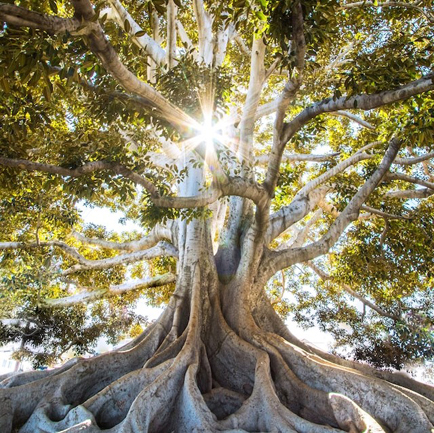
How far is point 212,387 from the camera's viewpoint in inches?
171

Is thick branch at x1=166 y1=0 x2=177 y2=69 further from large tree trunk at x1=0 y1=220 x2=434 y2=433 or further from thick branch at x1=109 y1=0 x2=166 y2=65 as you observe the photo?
large tree trunk at x1=0 y1=220 x2=434 y2=433

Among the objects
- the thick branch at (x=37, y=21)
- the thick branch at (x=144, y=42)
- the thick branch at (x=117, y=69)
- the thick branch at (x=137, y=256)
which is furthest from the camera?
the thick branch at (x=137, y=256)

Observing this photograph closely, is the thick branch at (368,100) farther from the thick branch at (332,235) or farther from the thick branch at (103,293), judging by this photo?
the thick branch at (103,293)

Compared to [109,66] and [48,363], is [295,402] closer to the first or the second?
[109,66]

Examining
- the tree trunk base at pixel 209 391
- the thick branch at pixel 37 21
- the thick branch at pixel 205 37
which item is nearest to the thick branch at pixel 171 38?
the thick branch at pixel 205 37

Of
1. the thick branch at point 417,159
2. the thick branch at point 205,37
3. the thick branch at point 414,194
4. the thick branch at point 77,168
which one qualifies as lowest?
the thick branch at point 77,168

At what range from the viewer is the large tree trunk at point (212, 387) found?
3.29 metres

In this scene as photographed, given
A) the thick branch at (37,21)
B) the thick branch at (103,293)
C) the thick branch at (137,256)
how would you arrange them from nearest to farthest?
the thick branch at (37,21) → the thick branch at (137,256) → the thick branch at (103,293)

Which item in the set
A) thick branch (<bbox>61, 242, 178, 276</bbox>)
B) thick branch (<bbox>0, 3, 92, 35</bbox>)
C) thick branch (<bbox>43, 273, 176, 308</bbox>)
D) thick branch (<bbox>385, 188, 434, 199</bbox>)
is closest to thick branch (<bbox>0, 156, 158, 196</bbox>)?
thick branch (<bbox>0, 3, 92, 35</bbox>)

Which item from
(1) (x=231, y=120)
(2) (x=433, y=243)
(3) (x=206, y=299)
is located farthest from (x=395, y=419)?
(1) (x=231, y=120)

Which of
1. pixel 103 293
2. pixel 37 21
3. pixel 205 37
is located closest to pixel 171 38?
pixel 205 37

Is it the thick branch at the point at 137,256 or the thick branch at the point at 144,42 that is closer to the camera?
the thick branch at the point at 144,42

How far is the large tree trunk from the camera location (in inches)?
130

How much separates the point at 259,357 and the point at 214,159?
2526 mm
